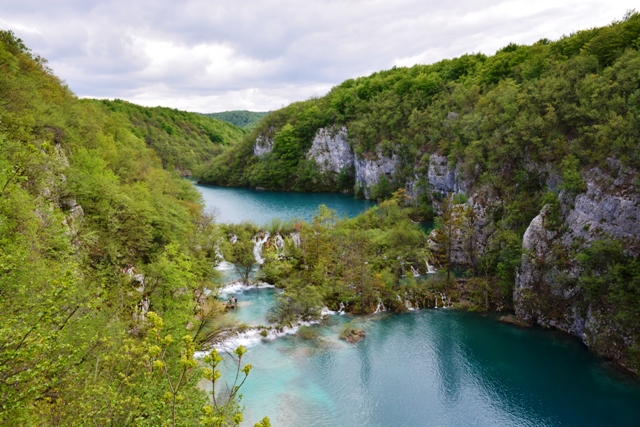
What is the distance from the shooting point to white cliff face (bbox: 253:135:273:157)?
97.2 m

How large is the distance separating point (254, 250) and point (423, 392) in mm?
23608

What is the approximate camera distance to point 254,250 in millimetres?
40594

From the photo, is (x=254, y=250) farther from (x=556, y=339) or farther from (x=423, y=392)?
(x=556, y=339)

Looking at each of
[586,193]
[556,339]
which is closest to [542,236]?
[586,193]

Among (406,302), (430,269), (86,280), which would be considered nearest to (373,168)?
(430,269)

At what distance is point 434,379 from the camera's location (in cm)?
2286

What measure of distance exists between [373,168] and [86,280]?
2424 inches

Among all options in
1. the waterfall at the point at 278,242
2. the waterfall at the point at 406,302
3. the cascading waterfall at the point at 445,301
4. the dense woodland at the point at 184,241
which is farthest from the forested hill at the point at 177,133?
the cascading waterfall at the point at 445,301

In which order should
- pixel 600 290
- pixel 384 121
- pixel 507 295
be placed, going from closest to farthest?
1. pixel 600 290
2. pixel 507 295
3. pixel 384 121

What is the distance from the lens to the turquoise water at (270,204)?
59.7 metres

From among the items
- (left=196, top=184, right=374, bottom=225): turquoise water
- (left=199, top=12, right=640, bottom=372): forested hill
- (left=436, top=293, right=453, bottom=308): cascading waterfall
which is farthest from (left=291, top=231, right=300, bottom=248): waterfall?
(left=436, top=293, right=453, bottom=308): cascading waterfall

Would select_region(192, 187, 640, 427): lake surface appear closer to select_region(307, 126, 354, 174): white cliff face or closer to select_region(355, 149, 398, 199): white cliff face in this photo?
select_region(355, 149, 398, 199): white cliff face

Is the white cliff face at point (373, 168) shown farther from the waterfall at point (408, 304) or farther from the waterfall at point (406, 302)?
the waterfall at point (406, 302)

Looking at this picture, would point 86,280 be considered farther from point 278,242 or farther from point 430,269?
point 430,269
